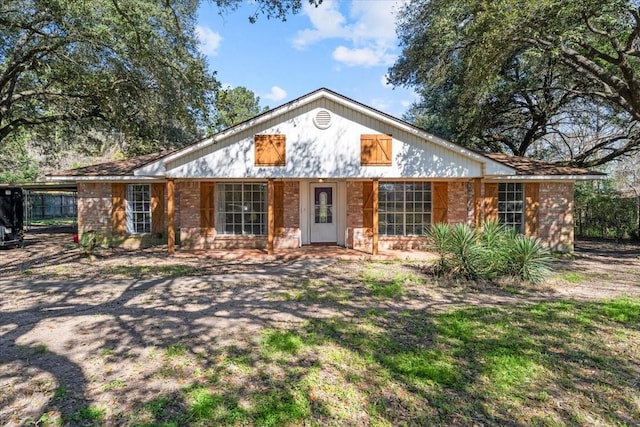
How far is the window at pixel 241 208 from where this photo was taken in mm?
12344

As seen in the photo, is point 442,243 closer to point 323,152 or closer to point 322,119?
point 323,152

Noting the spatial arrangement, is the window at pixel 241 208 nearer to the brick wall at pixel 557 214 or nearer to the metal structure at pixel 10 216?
the metal structure at pixel 10 216

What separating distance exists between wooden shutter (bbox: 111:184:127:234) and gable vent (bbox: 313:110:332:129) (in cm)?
726

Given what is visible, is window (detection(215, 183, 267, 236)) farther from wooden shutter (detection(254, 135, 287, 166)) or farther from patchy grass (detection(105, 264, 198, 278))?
patchy grass (detection(105, 264, 198, 278))

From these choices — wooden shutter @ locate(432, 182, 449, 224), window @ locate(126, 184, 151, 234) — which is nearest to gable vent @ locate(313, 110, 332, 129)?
wooden shutter @ locate(432, 182, 449, 224)

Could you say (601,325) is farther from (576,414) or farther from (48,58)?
(48,58)

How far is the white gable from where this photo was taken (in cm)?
1070

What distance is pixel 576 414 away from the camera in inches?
122

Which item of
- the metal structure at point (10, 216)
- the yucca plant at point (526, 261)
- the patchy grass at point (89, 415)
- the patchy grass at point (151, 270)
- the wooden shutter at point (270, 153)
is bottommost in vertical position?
the patchy grass at point (89, 415)

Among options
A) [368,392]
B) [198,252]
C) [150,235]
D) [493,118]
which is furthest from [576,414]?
[493,118]

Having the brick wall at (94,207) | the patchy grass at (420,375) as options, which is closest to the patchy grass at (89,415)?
the patchy grass at (420,375)

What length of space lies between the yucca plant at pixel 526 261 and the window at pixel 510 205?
16.2ft

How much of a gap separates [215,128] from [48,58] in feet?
22.2

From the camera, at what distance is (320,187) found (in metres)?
12.6
